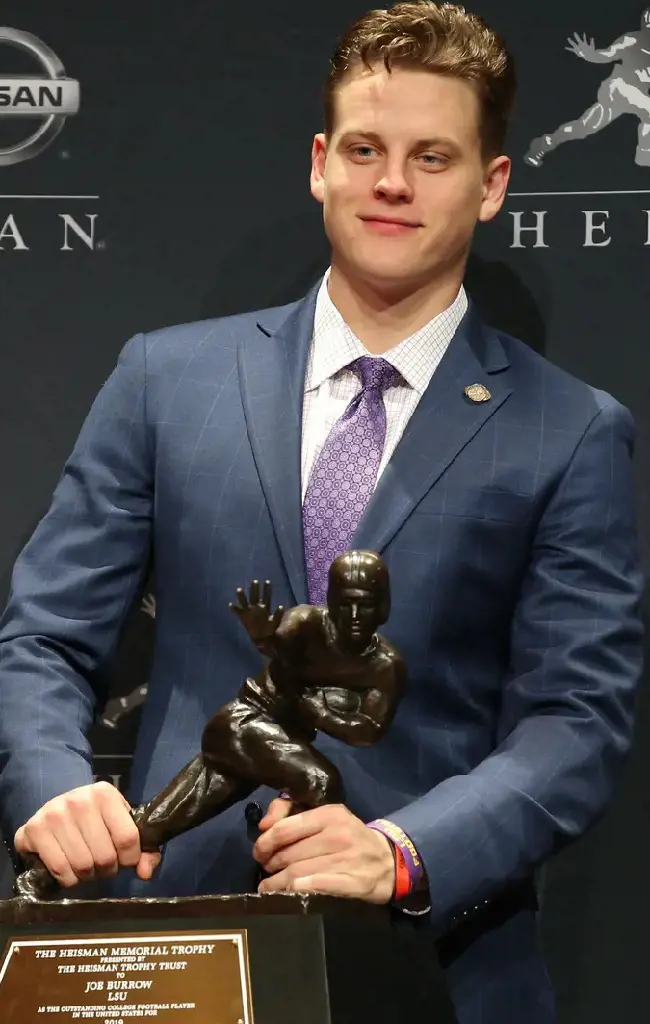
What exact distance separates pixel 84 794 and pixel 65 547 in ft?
1.42

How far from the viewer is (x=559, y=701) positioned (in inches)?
72.9

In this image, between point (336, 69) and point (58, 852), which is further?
point (336, 69)

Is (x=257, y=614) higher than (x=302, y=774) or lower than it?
higher

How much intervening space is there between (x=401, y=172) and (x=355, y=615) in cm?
66

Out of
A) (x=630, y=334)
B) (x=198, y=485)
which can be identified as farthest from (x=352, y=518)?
(x=630, y=334)

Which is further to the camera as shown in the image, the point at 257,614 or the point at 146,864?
the point at 146,864

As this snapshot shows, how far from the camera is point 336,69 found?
2.00 m

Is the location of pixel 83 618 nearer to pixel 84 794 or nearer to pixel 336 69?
pixel 84 794

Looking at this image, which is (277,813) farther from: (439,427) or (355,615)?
(439,427)

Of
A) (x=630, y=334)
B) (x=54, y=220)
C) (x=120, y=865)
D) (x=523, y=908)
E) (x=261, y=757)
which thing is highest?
(x=54, y=220)

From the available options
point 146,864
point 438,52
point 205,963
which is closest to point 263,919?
point 205,963

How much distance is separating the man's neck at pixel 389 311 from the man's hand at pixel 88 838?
69cm

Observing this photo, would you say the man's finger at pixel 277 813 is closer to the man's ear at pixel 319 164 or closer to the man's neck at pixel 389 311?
the man's neck at pixel 389 311

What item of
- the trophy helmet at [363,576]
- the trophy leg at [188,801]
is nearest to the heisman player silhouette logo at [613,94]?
the trophy helmet at [363,576]
